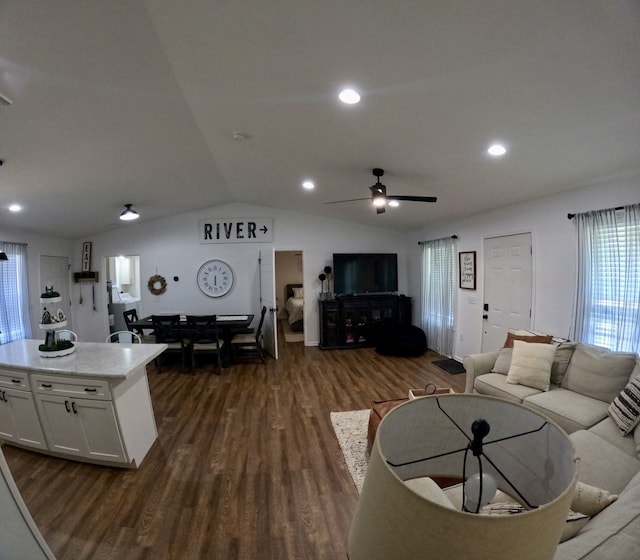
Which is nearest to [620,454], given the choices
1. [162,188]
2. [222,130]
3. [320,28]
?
[320,28]

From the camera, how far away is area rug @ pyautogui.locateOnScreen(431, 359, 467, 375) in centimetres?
442

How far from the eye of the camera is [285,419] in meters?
3.14

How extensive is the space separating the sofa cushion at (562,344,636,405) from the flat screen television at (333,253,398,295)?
3.48 metres

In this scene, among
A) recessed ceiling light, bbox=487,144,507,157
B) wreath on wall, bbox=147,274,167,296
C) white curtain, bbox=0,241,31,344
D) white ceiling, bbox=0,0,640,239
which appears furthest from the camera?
wreath on wall, bbox=147,274,167,296

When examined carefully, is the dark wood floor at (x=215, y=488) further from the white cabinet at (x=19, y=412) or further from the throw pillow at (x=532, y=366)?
the throw pillow at (x=532, y=366)

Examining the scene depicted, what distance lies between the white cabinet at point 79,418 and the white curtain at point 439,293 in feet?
15.5

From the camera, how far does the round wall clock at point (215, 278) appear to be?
5934mm

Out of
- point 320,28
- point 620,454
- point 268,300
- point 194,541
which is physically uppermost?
point 320,28

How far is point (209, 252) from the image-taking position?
5.94 meters

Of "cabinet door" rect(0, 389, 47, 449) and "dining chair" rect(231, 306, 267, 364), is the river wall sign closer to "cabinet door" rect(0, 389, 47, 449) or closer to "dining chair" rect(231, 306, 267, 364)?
"dining chair" rect(231, 306, 267, 364)

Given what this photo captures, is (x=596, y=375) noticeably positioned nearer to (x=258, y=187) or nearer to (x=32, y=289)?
(x=258, y=187)

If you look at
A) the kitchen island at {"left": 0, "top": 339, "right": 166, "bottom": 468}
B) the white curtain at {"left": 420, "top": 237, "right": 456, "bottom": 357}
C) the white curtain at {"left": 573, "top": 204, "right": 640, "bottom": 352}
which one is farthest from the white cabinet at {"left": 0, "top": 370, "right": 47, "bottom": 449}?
the white curtain at {"left": 420, "top": 237, "right": 456, "bottom": 357}

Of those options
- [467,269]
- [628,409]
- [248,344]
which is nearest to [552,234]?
[467,269]

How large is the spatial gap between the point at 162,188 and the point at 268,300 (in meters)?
2.39
